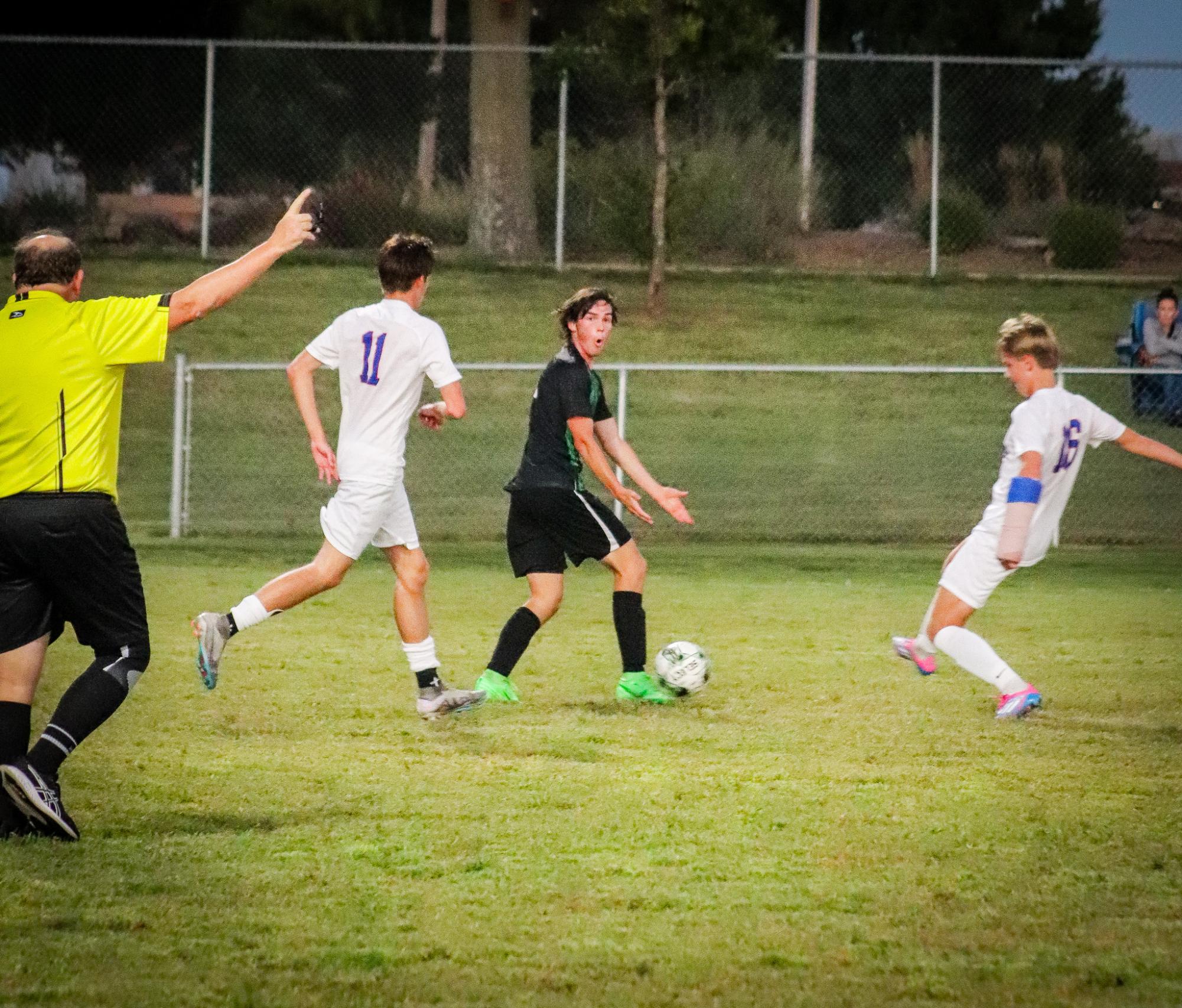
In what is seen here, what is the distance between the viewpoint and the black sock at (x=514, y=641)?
7.54m

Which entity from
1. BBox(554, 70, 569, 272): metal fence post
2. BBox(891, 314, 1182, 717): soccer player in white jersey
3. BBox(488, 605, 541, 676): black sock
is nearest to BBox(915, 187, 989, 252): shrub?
BBox(554, 70, 569, 272): metal fence post

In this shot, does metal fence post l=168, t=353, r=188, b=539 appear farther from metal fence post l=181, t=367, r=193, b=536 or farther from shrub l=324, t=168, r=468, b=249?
shrub l=324, t=168, r=468, b=249

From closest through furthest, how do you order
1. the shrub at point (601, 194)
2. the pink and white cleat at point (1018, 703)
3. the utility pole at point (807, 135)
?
the pink and white cleat at point (1018, 703) → the shrub at point (601, 194) → the utility pole at point (807, 135)

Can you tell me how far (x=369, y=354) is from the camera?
22.2 ft

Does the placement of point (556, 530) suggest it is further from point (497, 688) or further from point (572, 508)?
point (497, 688)

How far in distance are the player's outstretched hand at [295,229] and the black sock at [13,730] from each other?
1.54 m

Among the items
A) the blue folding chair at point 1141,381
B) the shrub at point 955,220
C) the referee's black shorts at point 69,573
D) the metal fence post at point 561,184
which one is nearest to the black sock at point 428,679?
the referee's black shorts at point 69,573

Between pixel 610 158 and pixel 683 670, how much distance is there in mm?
13669

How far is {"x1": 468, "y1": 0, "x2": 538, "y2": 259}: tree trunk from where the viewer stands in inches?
816

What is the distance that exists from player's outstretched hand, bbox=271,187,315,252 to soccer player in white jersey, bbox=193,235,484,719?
5.01 ft

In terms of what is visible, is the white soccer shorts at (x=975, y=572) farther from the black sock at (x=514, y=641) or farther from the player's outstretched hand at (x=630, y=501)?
the black sock at (x=514, y=641)

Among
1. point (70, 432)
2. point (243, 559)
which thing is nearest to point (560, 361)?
point (70, 432)

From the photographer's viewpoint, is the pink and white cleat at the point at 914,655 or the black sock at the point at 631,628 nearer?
the pink and white cleat at the point at 914,655

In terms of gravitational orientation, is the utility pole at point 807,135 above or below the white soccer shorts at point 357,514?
above
